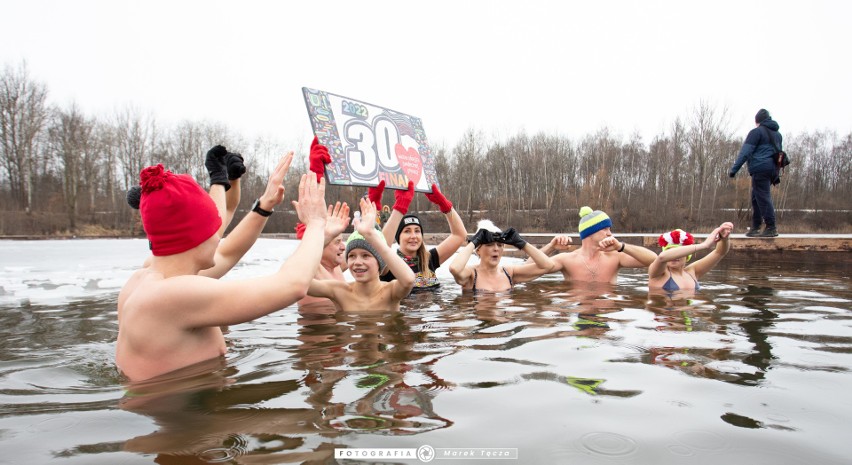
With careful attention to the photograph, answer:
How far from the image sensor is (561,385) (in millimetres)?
2158

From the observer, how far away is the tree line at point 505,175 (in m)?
31.3

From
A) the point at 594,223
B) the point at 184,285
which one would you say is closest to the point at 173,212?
the point at 184,285

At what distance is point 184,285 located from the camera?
1971 mm

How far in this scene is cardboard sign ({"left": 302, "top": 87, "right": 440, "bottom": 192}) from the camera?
15.3ft

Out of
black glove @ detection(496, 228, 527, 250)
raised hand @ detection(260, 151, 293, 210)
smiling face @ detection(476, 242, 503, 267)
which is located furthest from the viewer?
smiling face @ detection(476, 242, 503, 267)

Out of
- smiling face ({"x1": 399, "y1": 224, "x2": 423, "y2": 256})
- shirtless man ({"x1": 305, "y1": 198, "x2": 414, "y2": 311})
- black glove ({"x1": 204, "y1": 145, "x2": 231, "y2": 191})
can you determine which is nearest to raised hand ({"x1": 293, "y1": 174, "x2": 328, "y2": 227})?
black glove ({"x1": 204, "y1": 145, "x2": 231, "y2": 191})

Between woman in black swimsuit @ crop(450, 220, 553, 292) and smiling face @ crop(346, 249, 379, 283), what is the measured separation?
128cm

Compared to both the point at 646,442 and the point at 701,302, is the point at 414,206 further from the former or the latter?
the point at 646,442

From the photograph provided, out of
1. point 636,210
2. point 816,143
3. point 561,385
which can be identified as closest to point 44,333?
point 561,385

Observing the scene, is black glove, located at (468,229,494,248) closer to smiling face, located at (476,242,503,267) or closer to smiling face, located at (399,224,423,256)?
smiling face, located at (476,242,503,267)

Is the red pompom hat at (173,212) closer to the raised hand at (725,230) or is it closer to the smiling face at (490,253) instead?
the smiling face at (490,253)

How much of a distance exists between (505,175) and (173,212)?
43.1 metres

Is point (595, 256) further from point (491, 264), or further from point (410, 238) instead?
point (410, 238)

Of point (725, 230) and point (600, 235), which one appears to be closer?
point (725, 230)
